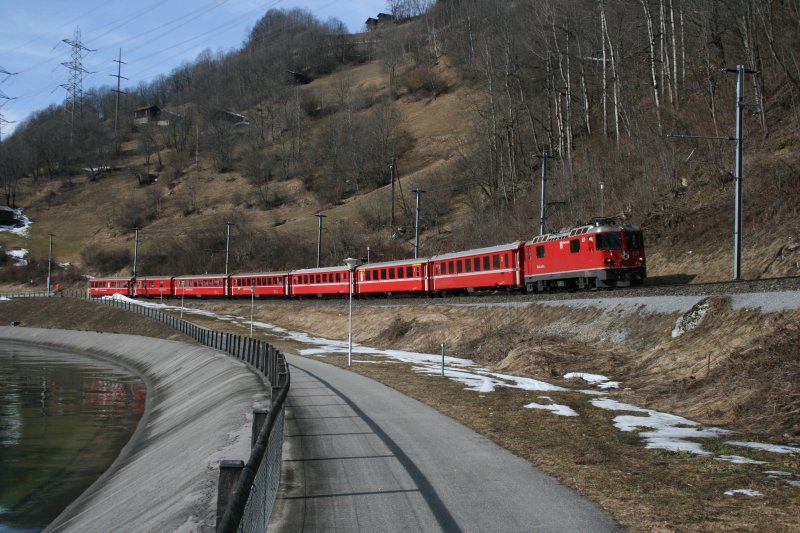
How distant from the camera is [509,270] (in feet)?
127

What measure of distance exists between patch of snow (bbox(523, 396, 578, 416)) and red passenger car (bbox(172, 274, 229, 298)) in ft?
203

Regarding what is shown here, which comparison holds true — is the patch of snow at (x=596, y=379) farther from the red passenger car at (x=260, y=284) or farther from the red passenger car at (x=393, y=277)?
the red passenger car at (x=260, y=284)

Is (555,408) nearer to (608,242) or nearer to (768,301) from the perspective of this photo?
(768,301)

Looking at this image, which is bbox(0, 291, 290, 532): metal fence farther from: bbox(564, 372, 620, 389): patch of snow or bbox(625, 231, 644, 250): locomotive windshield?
bbox(625, 231, 644, 250): locomotive windshield

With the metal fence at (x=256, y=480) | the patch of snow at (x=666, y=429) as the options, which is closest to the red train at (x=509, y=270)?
the patch of snow at (x=666, y=429)

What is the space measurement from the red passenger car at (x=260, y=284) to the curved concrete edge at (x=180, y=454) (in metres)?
27.4

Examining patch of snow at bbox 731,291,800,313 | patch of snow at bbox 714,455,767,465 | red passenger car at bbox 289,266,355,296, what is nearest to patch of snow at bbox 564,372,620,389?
patch of snow at bbox 731,291,800,313

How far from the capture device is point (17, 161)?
16762cm

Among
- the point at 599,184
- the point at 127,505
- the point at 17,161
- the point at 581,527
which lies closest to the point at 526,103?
the point at 599,184

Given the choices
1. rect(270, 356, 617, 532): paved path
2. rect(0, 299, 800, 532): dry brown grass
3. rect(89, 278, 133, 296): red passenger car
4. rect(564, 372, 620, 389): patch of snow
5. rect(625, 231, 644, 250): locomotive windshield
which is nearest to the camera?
rect(270, 356, 617, 532): paved path

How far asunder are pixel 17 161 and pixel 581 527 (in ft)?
608

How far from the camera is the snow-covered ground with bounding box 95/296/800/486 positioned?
1221 centimetres

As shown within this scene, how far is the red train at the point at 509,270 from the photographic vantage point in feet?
105

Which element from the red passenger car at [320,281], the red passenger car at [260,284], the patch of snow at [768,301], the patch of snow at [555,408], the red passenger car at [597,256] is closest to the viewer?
the patch of snow at [555,408]
